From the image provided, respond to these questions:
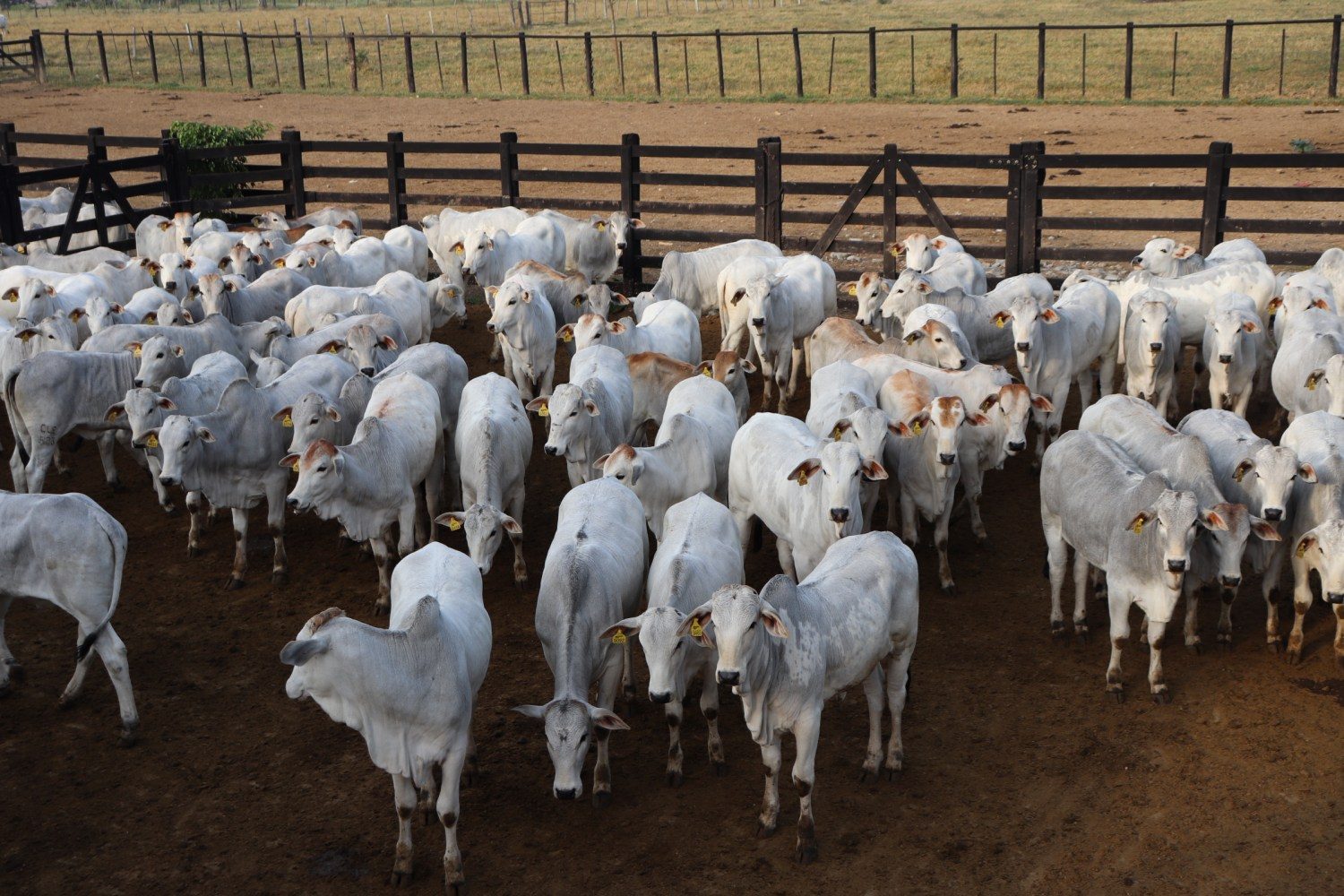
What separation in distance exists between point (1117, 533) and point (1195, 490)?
70cm

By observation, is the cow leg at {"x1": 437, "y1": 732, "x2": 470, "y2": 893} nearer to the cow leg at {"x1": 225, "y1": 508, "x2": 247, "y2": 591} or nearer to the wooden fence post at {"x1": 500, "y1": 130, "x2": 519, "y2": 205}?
the cow leg at {"x1": 225, "y1": 508, "x2": 247, "y2": 591}

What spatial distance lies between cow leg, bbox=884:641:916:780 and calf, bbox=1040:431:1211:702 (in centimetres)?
152

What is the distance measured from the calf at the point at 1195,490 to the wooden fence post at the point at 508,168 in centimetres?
1029

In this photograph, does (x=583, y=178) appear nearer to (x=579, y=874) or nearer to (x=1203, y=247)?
(x=1203, y=247)

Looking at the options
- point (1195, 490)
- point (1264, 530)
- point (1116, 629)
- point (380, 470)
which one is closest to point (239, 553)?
point (380, 470)

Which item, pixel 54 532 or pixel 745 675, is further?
pixel 54 532

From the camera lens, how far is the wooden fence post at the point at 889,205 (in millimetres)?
15805

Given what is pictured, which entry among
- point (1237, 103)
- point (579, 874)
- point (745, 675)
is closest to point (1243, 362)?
point (745, 675)

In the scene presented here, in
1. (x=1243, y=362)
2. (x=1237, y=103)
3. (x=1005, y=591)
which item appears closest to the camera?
(x=1005, y=591)

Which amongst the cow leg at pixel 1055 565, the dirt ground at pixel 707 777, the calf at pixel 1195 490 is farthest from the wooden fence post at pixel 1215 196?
the cow leg at pixel 1055 565

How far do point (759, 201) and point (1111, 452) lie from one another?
8.81 meters

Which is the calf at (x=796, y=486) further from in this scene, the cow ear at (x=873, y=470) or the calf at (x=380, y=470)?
the calf at (x=380, y=470)

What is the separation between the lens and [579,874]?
6.53m

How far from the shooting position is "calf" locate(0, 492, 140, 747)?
7.67 metres
